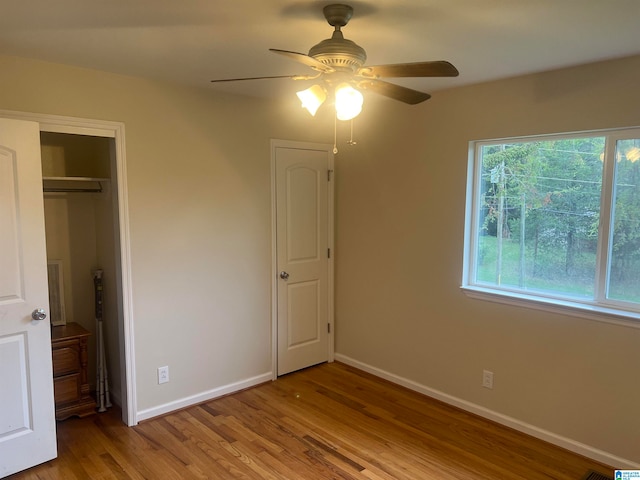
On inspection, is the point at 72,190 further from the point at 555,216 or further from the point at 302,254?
the point at 555,216

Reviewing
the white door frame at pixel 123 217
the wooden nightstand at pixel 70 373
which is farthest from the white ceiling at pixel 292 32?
the wooden nightstand at pixel 70 373

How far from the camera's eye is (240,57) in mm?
2547

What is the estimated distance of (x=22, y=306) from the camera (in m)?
2.59

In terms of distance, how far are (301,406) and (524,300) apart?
70.6 inches

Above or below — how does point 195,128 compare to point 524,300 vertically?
above

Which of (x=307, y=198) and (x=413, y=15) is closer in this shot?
(x=413, y=15)

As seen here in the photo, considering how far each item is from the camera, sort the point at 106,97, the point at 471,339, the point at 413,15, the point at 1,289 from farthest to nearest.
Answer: the point at 471,339 < the point at 106,97 < the point at 1,289 < the point at 413,15

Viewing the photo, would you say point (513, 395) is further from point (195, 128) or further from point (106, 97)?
point (106, 97)

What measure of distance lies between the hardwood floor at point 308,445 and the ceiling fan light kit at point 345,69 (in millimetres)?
2072

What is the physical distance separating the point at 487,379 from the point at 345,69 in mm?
2471

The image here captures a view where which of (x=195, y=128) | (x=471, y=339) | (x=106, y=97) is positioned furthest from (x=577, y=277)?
(x=106, y=97)

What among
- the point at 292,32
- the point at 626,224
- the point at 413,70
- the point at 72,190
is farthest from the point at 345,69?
the point at 72,190

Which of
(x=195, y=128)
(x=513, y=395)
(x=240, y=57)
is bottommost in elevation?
(x=513, y=395)

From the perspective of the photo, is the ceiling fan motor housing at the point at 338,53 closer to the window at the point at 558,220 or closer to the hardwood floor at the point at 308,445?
the window at the point at 558,220
